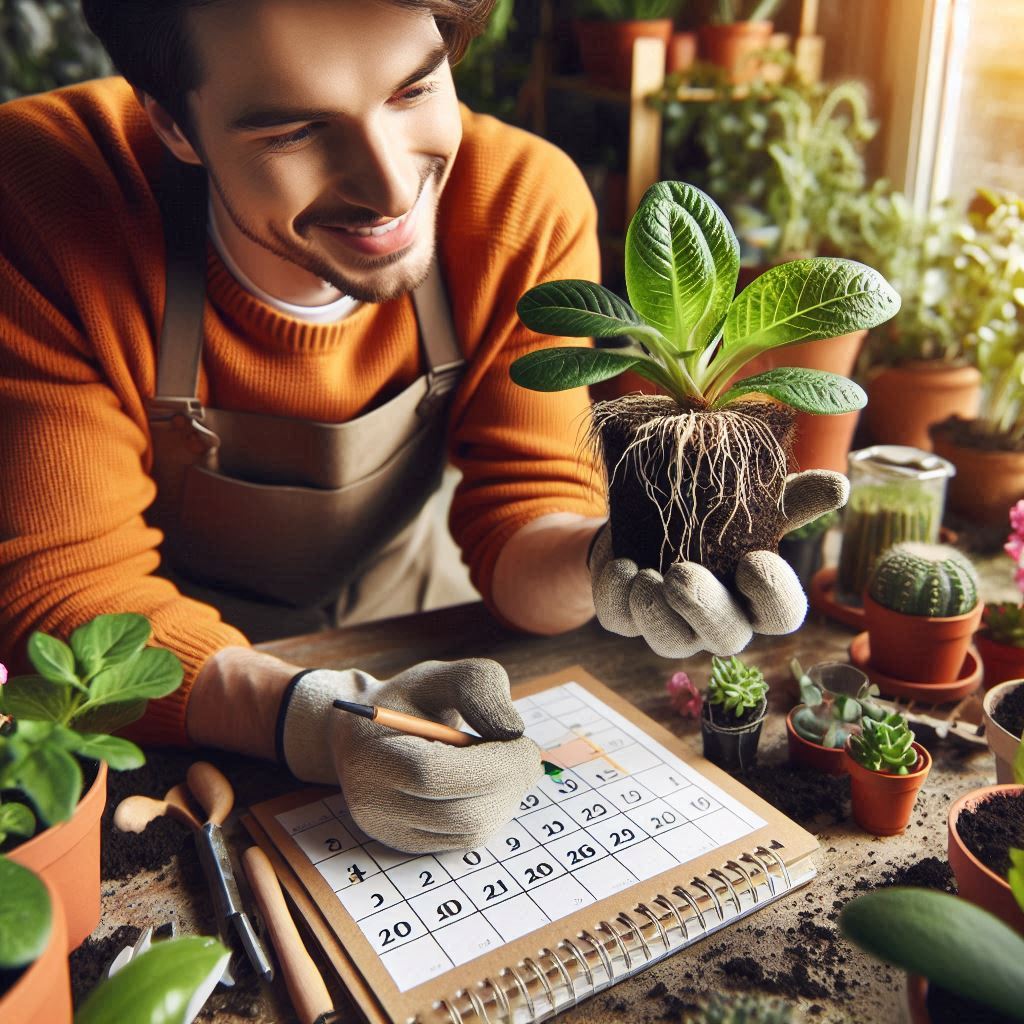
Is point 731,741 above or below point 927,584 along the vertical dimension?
below

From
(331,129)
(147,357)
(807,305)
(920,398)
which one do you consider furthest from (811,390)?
(920,398)

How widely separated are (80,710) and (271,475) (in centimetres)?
71

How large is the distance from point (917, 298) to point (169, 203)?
1.28m

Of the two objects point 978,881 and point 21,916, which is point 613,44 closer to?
point 978,881

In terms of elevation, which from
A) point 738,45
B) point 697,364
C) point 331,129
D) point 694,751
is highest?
point 738,45

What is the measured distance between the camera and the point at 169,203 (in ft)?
3.94

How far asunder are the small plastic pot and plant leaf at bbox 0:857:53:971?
609 mm

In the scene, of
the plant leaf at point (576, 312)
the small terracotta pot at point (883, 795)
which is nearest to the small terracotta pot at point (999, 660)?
the small terracotta pot at point (883, 795)

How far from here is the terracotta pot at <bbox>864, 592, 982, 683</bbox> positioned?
3.39 feet

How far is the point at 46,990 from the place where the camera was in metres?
0.55

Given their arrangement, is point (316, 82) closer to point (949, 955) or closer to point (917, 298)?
point (949, 955)

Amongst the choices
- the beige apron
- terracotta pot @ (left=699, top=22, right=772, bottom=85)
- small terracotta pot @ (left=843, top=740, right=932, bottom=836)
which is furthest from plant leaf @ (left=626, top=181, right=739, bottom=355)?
terracotta pot @ (left=699, top=22, right=772, bottom=85)

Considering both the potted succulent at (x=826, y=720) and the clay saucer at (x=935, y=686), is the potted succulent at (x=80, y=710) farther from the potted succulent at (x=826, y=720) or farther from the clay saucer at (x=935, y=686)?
the clay saucer at (x=935, y=686)

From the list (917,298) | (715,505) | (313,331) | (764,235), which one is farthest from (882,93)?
(715,505)
